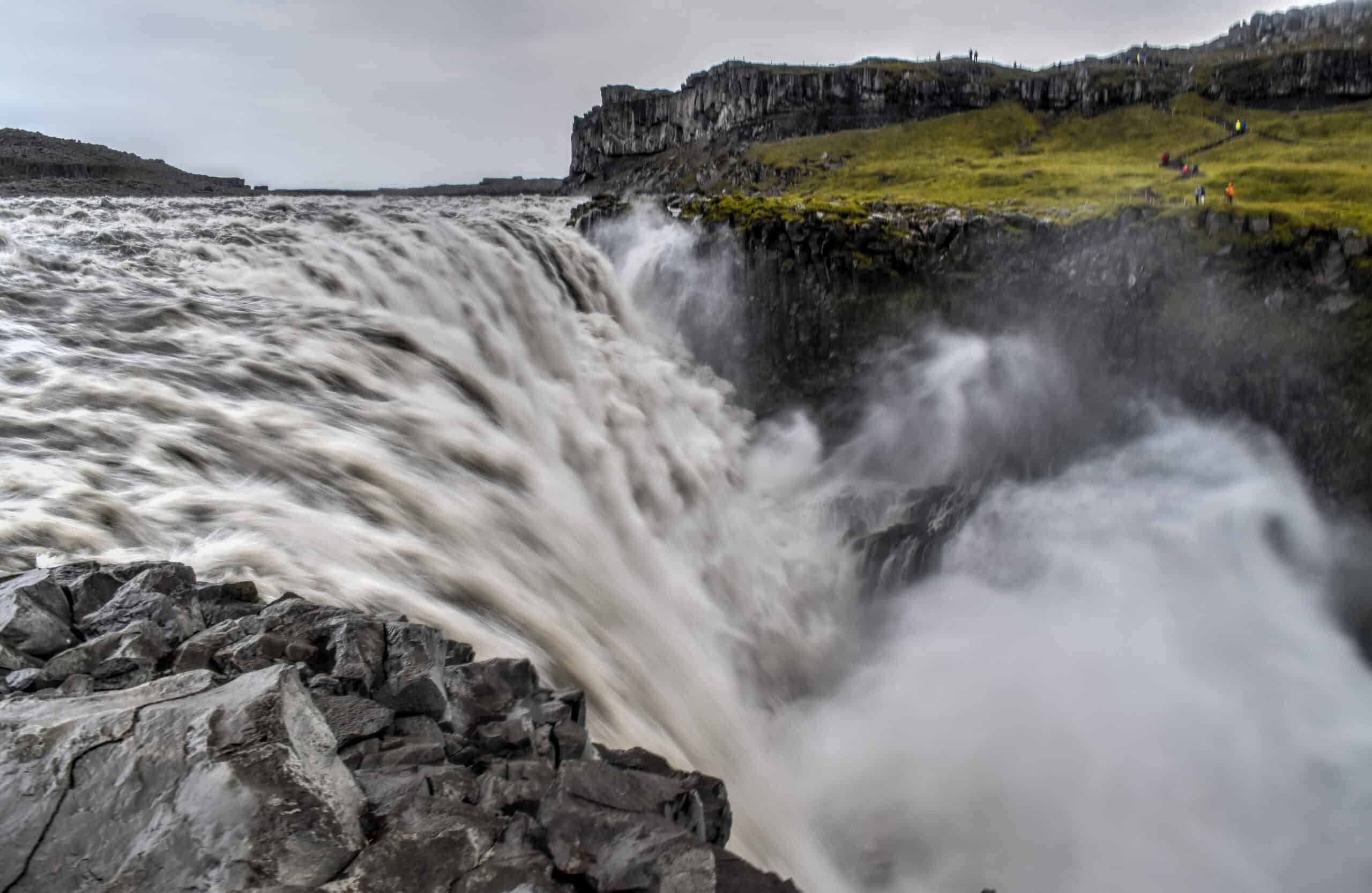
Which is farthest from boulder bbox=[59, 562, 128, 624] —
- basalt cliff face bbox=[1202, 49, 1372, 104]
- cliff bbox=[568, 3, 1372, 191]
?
basalt cliff face bbox=[1202, 49, 1372, 104]

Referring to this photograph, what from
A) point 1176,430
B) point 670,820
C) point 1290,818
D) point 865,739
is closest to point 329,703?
point 670,820

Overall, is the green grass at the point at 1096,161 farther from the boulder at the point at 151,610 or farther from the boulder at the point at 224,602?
the boulder at the point at 151,610

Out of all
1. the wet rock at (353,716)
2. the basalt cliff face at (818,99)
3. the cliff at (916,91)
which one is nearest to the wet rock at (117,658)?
the wet rock at (353,716)

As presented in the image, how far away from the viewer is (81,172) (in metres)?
81.2

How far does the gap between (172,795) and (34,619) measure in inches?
87.0

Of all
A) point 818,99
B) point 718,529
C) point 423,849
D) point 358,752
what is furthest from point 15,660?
point 818,99

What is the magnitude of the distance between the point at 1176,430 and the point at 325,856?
1115 inches

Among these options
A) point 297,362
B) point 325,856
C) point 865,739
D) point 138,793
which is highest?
point 297,362

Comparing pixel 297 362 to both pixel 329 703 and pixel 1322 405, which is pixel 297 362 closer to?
pixel 329 703

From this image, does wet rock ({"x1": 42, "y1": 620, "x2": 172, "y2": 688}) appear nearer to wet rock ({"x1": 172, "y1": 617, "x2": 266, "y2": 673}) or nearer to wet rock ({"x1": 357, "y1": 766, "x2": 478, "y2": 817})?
wet rock ({"x1": 172, "y1": 617, "x2": 266, "y2": 673})

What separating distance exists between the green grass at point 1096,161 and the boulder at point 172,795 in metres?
31.3

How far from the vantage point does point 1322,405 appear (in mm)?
24047

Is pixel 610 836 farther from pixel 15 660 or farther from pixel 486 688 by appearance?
pixel 15 660

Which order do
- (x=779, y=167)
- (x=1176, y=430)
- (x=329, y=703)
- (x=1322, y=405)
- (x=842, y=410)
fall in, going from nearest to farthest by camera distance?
(x=329, y=703) < (x=1322, y=405) < (x=1176, y=430) < (x=842, y=410) < (x=779, y=167)
